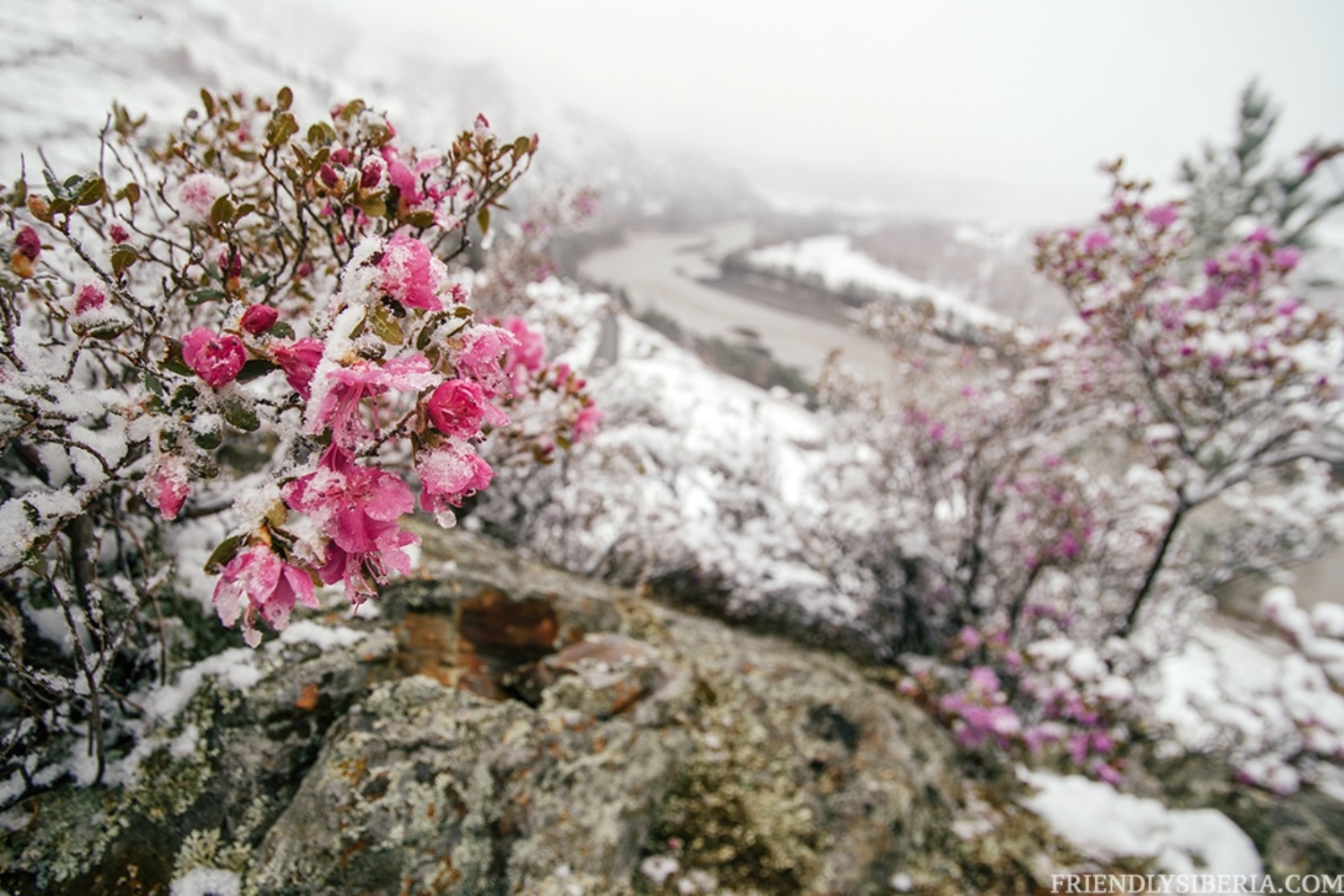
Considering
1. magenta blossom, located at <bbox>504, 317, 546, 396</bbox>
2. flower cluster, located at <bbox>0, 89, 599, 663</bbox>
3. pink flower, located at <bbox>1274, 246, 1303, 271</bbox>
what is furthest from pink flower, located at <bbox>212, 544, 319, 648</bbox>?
pink flower, located at <bbox>1274, 246, 1303, 271</bbox>

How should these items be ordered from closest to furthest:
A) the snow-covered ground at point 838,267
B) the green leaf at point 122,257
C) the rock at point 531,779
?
the green leaf at point 122,257 < the rock at point 531,779 < the snow-covered ground at point 838,267

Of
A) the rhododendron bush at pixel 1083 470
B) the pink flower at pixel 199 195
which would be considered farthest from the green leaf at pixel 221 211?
the rhododendron bush at pixel 1083 470

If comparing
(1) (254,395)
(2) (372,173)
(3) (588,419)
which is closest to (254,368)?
(1) (254,395)

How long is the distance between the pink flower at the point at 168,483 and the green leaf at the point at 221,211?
1.46 ft

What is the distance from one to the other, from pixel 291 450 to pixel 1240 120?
910 inches

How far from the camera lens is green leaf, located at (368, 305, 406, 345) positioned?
830 millimetres

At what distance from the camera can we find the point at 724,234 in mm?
34812

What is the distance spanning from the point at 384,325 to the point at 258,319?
0.23 m

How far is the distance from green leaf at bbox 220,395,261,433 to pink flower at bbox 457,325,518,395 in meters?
0.30

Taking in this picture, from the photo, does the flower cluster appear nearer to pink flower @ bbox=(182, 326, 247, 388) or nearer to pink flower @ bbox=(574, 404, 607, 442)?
pink flower @ bbox=(182, 326, 247, 388)

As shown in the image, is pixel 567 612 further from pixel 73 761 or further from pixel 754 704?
pixel 73 761

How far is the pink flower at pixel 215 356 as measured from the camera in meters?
0.87

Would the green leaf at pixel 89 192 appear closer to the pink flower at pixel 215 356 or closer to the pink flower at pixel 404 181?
the pink flower at pixel 215 356

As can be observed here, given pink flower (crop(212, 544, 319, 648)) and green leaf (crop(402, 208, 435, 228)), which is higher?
green leaf (crop(402, 208, 435, 228))
